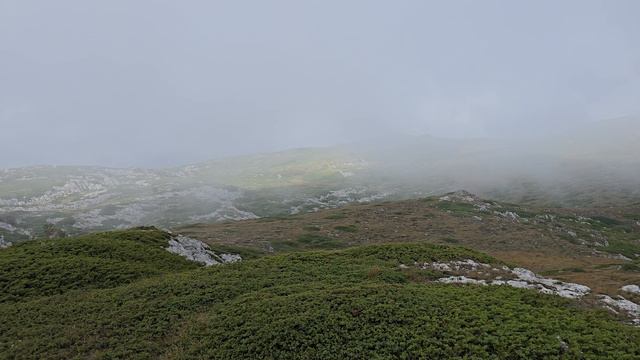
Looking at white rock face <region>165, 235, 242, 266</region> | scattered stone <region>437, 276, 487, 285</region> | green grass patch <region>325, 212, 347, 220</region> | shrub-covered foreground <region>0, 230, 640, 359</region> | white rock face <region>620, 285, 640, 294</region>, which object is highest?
shrub-covered foreground <region>0, 230, 640, 359</region>

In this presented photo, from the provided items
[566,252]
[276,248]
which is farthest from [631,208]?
[276,248]

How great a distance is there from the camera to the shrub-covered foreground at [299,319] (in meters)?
24.0

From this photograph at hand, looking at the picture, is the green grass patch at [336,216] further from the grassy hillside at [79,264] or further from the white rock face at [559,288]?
the white rock face at [559,288]

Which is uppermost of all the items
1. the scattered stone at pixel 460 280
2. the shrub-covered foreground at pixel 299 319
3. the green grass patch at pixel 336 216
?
the shrub-covered foreground at pixel 299 319

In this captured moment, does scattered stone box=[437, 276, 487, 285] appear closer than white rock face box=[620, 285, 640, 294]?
Yes

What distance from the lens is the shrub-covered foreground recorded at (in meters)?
24.0

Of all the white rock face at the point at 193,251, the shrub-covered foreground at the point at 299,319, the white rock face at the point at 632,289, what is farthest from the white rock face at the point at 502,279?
the white rock face at the point at 193,251

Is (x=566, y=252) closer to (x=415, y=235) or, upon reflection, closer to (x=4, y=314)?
(x=415, y=235)

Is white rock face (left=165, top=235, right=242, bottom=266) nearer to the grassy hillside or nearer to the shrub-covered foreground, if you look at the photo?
the grassy hillside

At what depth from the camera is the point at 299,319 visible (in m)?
26.9

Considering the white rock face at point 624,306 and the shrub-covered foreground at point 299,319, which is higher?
the shrub-covered foreground at point 299,319

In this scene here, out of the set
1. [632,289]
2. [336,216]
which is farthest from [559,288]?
[336,216]

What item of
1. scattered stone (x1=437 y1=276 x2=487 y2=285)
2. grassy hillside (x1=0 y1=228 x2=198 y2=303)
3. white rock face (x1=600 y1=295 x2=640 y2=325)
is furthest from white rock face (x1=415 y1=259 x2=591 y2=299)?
grassy hillside (x1=0 y1=228 x2=198 y2=303)

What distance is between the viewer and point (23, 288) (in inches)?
1510
